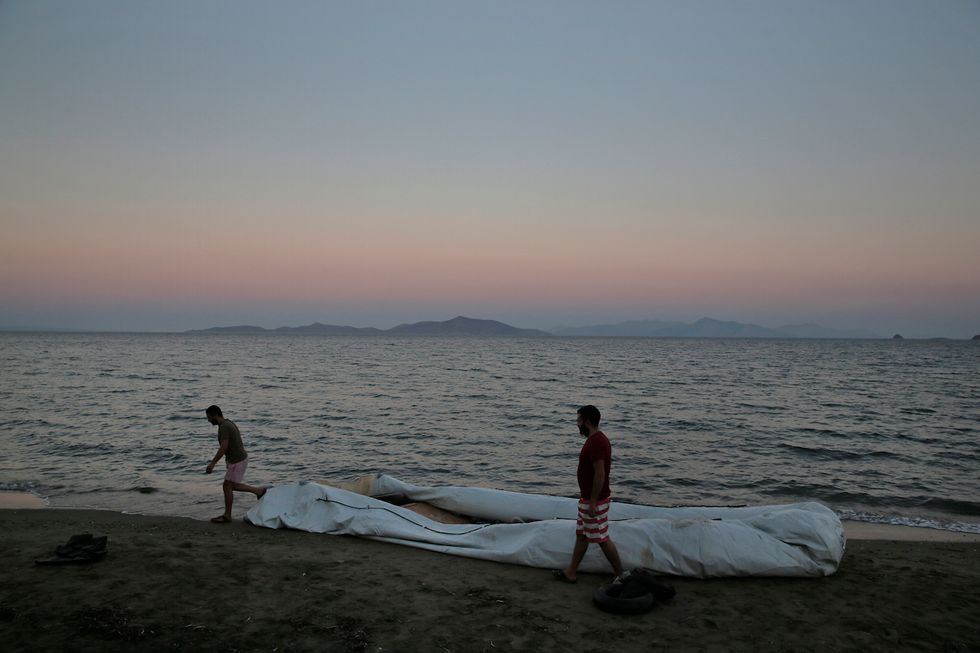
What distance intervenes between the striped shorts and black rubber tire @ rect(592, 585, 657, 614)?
62 cm

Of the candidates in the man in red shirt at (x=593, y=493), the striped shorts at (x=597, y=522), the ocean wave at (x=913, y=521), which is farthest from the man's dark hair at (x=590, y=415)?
the ocean wave at (x=913, y=521)

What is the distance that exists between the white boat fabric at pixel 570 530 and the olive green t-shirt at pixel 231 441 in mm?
808

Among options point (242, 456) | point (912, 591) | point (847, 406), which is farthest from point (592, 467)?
point (847, 406)

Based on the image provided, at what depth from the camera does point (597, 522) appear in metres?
6.82

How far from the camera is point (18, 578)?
21.9ft

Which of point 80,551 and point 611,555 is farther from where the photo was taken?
point 80,551

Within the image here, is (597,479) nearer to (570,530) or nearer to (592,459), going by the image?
(592,459)

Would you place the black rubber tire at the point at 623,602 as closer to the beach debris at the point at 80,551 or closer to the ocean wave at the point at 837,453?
the beach debris at the point at 80,551

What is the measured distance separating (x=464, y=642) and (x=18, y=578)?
17.1 ft

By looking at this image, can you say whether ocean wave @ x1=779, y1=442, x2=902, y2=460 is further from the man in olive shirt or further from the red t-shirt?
the man in olive shirt

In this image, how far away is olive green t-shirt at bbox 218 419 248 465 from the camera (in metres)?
9.86

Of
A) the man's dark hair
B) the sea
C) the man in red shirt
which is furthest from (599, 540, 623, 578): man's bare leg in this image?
the sea

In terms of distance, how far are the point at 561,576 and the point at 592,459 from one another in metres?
1.72

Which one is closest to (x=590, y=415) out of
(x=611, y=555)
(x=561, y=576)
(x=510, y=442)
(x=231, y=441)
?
(x=611, y=555)
